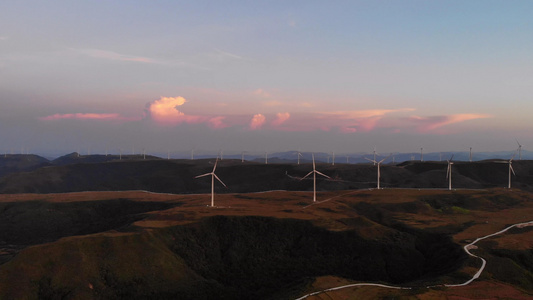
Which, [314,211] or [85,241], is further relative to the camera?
[314,211]

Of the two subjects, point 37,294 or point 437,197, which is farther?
point 437,197

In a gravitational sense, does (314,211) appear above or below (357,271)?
above

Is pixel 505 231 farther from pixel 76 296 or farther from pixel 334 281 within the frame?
pixel 76 296

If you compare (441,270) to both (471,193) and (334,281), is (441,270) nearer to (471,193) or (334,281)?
(334,281)

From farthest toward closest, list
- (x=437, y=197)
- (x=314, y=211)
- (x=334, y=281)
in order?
(x=437, y=197) → (x=314, y=211) → (x=334, y=281)

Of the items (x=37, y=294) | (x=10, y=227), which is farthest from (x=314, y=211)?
(x=10, y=227)

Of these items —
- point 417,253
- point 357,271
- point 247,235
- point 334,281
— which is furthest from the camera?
point 247,235

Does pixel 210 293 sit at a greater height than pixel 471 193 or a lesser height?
lesser

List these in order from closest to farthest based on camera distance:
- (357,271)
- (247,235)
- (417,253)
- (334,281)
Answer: (334,281)
(357,271)
(417,253)
(247,235)

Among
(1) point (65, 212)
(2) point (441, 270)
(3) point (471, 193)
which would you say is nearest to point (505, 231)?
(2) point (441, 270)
